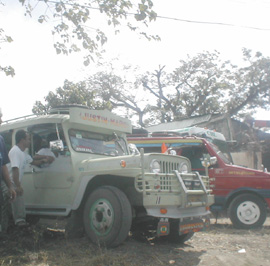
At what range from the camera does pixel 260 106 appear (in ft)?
86.8

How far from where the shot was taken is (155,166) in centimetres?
531

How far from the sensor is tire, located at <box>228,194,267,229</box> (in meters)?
8.29

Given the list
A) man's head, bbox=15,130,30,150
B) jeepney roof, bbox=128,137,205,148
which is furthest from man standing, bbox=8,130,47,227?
jeepney roof, bbox=128,137,205,148

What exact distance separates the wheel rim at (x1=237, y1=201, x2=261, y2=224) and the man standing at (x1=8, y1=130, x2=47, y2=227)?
4.91 meters

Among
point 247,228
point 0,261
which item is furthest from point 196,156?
point 0,261

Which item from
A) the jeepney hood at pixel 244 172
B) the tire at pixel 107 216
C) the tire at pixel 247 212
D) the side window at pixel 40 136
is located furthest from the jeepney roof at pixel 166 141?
the tire at pixel 107 216

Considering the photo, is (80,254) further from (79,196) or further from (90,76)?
(90,76)

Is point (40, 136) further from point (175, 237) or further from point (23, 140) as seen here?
point (175, 237)

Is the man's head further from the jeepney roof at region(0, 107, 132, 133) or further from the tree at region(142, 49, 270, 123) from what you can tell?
the tree at region(142, 49, 270, 123)

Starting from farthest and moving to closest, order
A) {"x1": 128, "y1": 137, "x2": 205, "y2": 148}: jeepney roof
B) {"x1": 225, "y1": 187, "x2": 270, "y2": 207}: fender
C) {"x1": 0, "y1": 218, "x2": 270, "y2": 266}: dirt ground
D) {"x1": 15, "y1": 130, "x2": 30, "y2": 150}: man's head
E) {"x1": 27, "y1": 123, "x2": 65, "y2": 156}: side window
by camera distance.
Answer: {"x1": 128, "y1": 137, "x2": 205, "y2": 148}: jeepney roof < {"x1": 225, "y1": 187, "x2": 270, "y2": 207}: fender < {"x1": 27, "y1": 123, "x2": 65, "y2": 156}: side window < {"x1": 15, "y1": 130, "x2": 30, "y2": 150}: man's head < {"x1": 0, "y1": 218, "x2": 270, "y2": 266}: dirt ground

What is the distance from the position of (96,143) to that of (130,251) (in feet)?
7.23

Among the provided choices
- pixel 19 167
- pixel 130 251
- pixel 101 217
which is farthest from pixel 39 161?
pixel 130 251

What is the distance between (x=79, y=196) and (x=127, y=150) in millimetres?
1913

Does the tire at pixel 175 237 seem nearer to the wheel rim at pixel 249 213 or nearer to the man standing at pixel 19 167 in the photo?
the man standing at pixel 19 167
